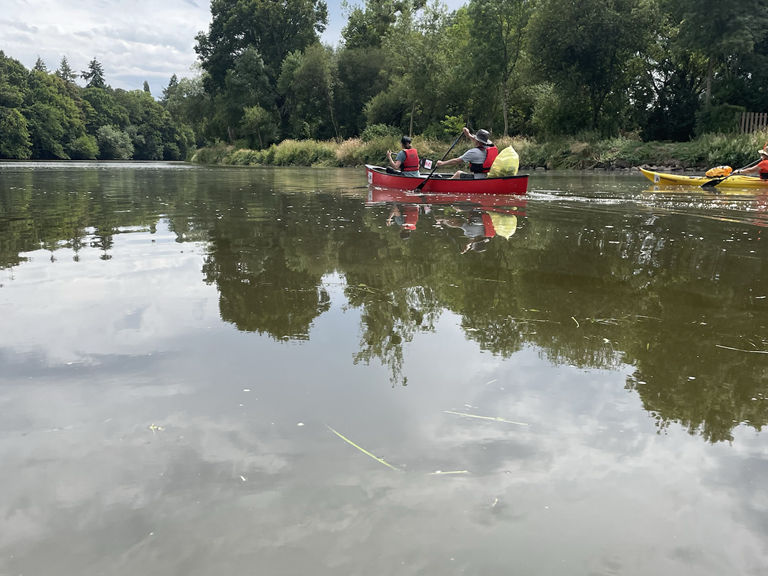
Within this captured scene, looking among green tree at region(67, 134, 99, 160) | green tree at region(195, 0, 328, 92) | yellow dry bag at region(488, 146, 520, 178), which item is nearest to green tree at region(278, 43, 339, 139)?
green tree at region(195, 0, 328, 92)

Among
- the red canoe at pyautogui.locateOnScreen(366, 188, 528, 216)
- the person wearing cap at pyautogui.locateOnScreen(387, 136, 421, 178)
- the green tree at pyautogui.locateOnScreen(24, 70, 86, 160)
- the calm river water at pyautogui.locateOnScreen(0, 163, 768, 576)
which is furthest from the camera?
the green tree at pyautogui.locateOnScreen(24, 70, 86, 160)

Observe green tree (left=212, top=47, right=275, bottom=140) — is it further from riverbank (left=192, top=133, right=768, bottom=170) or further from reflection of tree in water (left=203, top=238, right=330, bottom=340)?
reflection of tree in water (left=203, top=238, right=330, bottom=340)

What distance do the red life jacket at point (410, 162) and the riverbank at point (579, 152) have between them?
1424 centimetres

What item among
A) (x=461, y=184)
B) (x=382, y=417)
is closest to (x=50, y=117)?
(x=461, y=184)

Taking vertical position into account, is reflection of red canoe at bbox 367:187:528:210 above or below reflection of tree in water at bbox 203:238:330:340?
above

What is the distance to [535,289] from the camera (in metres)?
4.77

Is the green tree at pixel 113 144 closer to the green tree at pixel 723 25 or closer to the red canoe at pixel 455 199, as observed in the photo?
the green tree at pixel 723 25

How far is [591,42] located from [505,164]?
749 inches

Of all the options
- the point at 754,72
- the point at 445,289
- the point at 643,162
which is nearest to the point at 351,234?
the point at 445,289

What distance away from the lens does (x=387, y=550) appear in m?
1.76

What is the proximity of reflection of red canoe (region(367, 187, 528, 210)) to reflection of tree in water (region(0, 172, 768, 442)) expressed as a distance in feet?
9.88

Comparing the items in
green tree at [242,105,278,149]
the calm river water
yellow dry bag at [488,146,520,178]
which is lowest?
the calm river water

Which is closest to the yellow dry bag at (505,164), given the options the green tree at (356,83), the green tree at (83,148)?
the green tree at (356,83)

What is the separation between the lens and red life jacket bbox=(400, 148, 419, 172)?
1552cm
